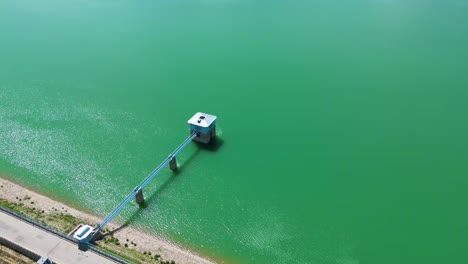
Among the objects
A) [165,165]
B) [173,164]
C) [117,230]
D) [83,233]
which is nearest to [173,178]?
[173,164]

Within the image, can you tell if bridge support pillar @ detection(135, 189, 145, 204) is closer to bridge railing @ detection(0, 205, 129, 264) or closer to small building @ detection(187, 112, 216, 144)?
bridge railing @ detection(0, 205, 129, 264)

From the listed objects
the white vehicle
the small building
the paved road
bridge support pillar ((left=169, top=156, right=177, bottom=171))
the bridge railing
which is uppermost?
the small building

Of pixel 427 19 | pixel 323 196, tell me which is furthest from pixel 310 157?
pixel 427 19

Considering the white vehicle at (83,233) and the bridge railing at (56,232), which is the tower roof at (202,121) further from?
the bridge railing at (56,232)

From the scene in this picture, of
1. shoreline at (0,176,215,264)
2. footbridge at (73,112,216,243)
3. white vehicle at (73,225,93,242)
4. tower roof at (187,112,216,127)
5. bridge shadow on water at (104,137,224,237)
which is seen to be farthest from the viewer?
tower roof at (187,112,216,127)

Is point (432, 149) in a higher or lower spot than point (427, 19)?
lower

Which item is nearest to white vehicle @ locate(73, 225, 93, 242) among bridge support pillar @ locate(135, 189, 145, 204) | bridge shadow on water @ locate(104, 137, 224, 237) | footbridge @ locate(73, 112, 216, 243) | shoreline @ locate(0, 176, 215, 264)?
footbridge @ locate(73, 112, 216, 243)

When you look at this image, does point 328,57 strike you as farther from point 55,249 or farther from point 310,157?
point 55,249
